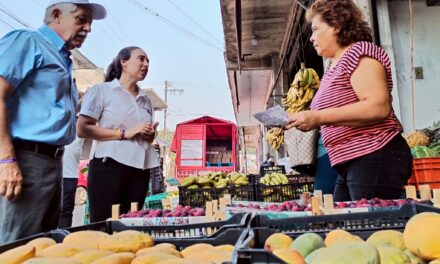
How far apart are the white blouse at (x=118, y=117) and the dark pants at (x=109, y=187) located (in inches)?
2.5

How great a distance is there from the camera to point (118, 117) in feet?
9.53

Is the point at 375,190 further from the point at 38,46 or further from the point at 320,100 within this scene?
the point at 38,46

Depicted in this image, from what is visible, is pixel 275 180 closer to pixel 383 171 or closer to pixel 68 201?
pixel 383 171

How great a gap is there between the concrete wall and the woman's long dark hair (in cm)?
321

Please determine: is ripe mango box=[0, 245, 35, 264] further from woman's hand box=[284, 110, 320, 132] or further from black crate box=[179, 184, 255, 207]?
black crate box=[179, 184, 255, 207]

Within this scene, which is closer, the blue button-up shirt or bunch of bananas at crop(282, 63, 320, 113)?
the blue button-up shirt

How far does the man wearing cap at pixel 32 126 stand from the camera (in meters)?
1.65

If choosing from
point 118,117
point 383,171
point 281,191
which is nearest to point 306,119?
point 383,171

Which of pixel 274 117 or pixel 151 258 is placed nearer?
pixel 151 258

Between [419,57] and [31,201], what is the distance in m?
4.55

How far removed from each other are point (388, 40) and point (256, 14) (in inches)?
99.7

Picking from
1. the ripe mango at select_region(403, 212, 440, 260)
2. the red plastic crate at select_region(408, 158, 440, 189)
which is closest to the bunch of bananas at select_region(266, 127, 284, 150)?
the red plastic crate at select_region(408, 158, 440, 189)

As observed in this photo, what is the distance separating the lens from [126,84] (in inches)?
119

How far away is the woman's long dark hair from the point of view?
120 inches
